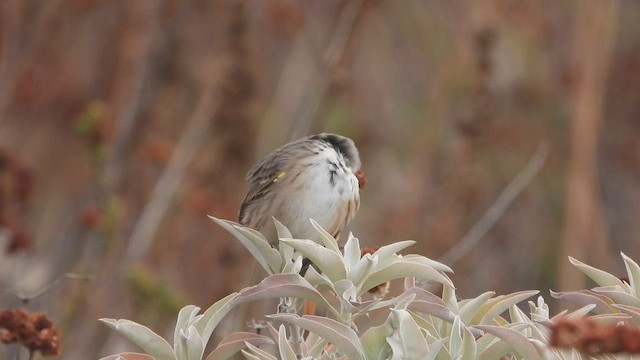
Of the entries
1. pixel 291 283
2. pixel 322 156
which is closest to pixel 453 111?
pixel 322 156

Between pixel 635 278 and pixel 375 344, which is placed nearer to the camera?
pixel 375 344

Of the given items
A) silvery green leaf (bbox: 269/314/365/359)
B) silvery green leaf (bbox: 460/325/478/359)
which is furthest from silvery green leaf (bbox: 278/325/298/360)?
silvery green leaf (bbox: 460/325/478/359)

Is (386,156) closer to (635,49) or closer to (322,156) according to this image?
(635,49)

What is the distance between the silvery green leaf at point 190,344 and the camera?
177 centimetres

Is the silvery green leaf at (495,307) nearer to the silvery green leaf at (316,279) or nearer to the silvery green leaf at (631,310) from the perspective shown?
the silvery green leaf at (631,310)

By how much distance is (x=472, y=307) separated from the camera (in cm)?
185

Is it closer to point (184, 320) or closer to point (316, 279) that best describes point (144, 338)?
point (184, 320)

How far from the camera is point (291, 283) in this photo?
174 centimetres

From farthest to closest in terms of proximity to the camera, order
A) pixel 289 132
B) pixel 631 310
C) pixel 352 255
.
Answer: pixel 289 132, pixel 352 255, pixel 631 310

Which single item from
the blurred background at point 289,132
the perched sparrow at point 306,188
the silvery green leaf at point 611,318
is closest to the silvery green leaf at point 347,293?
the silvery green leaf at point 611,318

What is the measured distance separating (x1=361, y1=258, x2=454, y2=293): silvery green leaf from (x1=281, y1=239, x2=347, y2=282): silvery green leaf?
0.05 metres

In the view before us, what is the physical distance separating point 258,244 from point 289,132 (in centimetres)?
287

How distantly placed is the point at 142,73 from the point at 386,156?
1.89 m

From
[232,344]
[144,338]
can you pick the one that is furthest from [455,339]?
[144,338]
